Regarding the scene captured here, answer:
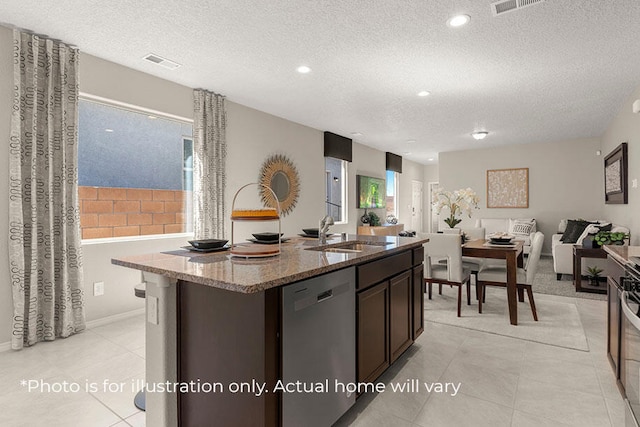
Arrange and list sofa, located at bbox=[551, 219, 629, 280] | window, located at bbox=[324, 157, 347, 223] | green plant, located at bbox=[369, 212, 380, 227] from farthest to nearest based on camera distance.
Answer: green plant, located at bbox=[369, 212, 380, 227]
window, located at bbox=[324, 157, 347, 223]
sofa, located at bbox=[551, 219, 629, 280]

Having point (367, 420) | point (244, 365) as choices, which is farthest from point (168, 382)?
point (367, 420)

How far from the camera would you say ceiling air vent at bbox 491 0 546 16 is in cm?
235

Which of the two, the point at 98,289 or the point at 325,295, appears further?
the point at 98,289

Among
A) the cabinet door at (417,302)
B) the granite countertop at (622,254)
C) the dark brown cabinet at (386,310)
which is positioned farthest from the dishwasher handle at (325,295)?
the granite countertop at (622,254)

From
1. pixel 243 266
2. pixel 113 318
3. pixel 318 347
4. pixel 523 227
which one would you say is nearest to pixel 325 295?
pixel 318 347

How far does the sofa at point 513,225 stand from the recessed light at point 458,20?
16.7 ft

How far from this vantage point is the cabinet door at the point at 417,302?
8.40 ft

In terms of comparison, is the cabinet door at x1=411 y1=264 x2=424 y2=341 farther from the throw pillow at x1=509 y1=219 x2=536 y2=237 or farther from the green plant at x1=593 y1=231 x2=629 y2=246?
the throw pillow at x1=509 y1=219 x2=536 y2=237

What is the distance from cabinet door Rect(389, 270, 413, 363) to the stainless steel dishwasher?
0.49 metres

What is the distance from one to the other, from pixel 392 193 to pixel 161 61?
22.1 feet

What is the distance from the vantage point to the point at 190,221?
13.7 feet

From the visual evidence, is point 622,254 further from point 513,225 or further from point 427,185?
point 427,185

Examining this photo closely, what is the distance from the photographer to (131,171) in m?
3.63

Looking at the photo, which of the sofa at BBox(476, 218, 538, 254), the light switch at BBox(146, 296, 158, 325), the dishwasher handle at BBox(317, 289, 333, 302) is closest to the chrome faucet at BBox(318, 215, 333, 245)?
the dishwasher handle at BBox(317, 289, 333, 302)
